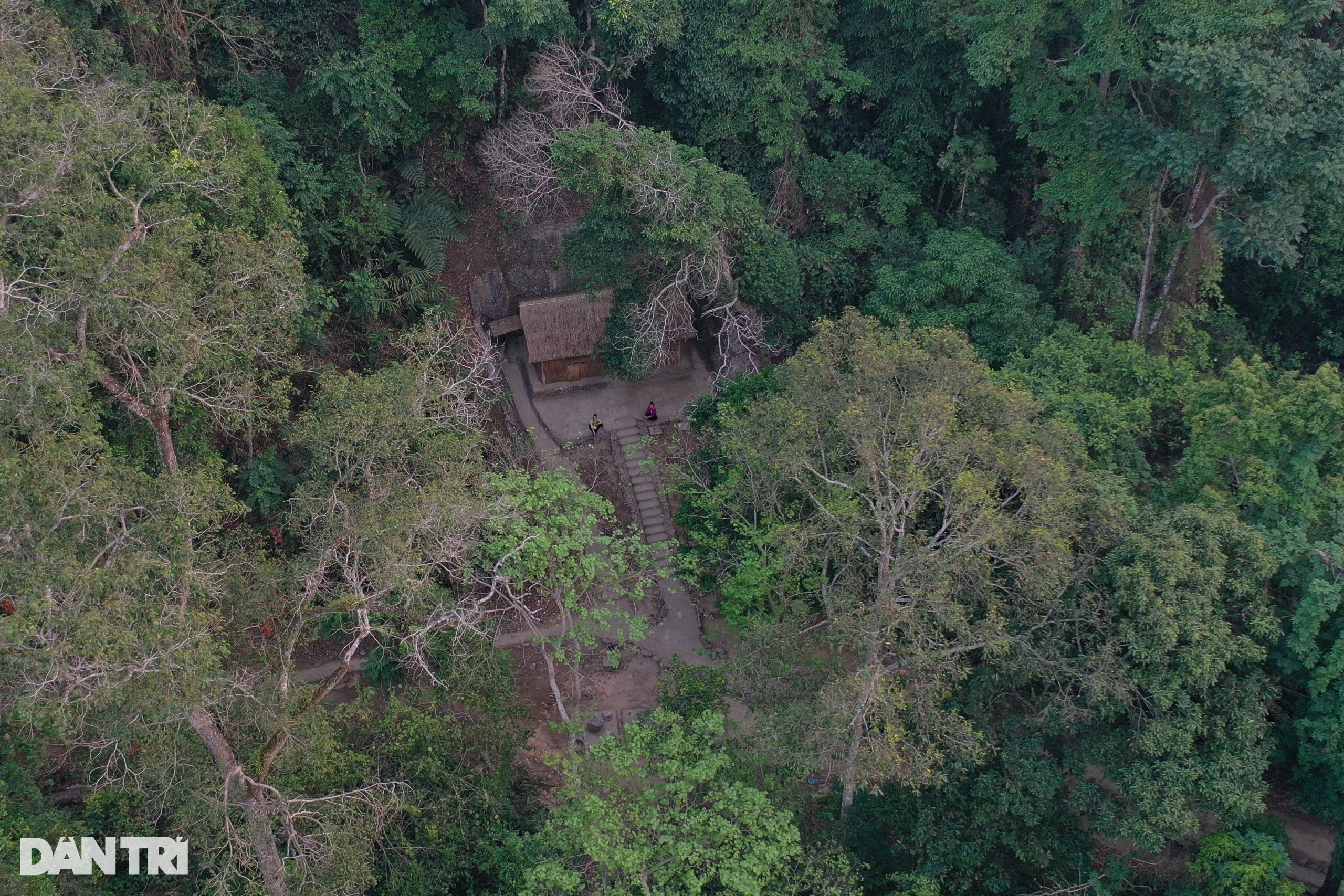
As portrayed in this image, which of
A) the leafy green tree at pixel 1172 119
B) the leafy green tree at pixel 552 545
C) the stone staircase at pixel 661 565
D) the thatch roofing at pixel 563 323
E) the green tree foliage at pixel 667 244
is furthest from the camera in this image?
the thatch roofing at pixel 563 323

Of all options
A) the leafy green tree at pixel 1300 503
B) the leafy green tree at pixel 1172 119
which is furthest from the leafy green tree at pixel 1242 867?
the leafy green tree at pixel 1172 119

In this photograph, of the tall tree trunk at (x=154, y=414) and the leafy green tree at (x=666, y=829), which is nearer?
the leafy green tree at (x=666, y=829)

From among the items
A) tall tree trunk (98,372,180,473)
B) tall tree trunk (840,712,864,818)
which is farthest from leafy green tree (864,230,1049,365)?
tall tree trunk (98,372,180,473)

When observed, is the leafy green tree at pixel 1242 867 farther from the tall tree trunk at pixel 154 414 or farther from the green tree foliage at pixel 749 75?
the tall tree trunk at pixel 154 414

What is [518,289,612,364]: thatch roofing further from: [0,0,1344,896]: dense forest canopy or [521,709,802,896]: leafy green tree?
[521,709,802,896]: leafy green tree

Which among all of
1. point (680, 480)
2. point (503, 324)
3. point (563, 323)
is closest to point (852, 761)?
point (680, 480)

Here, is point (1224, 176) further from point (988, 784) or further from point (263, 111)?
point (263, 111)

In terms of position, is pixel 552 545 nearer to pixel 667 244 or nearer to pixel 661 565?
pixel 661 565
